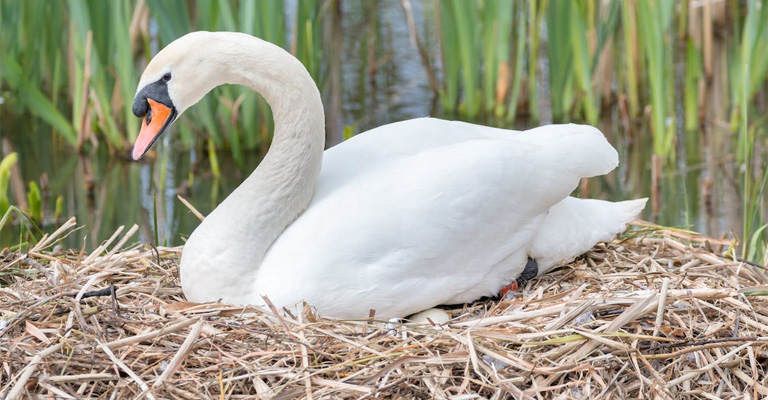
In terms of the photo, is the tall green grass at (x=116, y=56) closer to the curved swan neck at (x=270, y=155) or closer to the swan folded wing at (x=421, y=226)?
the curved swan neck at (x=270, y=155)

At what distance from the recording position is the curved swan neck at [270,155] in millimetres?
3744

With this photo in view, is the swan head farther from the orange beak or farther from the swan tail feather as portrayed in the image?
the swan tail feather

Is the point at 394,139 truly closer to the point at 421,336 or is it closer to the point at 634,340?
the point at 421,336

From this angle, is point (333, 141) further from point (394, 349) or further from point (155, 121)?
point (394, 349)

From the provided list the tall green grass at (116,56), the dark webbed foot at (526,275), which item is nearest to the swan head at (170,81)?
the dark webbed foot at (526,275)

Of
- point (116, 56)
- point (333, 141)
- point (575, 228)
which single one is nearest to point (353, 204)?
point (575, 228)

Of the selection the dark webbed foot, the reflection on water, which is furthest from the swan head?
the reflection on water

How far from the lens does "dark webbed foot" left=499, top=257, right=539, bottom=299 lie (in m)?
4.05

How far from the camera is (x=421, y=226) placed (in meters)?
3.71

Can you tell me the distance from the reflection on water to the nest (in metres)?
1.59

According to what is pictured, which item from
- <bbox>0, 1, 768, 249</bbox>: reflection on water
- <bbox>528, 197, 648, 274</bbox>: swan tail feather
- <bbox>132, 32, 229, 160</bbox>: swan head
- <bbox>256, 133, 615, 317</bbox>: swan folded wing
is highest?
<bbox>132, 32, 229, 160</bbox>: swan head

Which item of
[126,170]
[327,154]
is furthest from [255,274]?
[126,170]

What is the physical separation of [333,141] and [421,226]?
135 inches

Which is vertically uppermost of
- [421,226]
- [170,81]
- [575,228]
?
[170,81]
